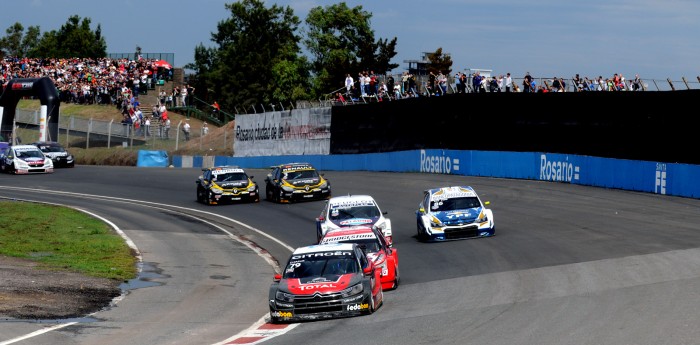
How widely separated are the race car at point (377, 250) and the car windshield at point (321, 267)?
61.9 inches

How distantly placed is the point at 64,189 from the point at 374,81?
18346 mm

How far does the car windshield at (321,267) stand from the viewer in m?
19.8

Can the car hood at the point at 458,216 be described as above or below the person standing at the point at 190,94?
below

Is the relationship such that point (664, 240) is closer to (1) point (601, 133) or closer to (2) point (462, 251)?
(2) point (462, 251)

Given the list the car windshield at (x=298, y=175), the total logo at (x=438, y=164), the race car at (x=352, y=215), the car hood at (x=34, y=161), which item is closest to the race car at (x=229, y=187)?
the car windshield at (x=298, y=175)

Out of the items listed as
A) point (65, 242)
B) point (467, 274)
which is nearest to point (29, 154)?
point (65, 242)

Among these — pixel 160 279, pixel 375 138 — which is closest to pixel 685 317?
pixel 160 279

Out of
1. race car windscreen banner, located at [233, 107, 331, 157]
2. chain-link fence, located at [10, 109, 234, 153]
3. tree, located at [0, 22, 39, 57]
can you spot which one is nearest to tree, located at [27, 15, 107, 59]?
tree, located at [0, 22, 39, 57]

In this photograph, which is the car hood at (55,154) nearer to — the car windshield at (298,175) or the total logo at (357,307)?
the car windshield at (298,175)

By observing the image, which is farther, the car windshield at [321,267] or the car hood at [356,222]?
the car hood at [356,222]

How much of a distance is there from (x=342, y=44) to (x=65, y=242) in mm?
80748

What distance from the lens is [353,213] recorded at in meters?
30.5

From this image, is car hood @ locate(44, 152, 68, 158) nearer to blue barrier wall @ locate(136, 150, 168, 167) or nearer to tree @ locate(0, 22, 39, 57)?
blue barrier wall @ locate(136, 150, 168, 167)

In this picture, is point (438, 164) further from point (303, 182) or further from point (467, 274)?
point (467, 274)
